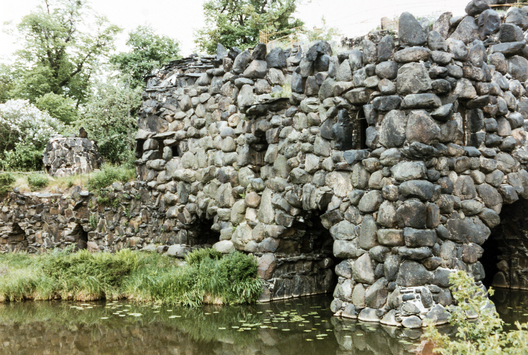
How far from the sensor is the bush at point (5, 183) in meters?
17.2

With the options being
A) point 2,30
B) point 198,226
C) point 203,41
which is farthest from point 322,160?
point 2,30

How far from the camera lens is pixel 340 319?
8531 mm

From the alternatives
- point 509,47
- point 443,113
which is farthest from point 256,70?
point 509,47

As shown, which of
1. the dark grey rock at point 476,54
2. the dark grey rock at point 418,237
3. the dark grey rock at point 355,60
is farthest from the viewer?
the dark grey rock at point 355,60

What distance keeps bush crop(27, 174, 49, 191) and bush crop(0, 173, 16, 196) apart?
2.06ft

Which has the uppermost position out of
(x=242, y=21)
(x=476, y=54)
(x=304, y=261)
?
(x=242, y=21)

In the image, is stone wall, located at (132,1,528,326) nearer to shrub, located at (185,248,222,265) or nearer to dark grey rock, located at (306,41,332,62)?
dark grey rock, located at (306,41,332,62)

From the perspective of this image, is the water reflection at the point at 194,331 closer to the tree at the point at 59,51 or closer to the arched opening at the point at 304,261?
the arched opening at the point at 304,261

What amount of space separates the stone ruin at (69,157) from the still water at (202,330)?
8403 mm

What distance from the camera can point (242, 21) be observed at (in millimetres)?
27422

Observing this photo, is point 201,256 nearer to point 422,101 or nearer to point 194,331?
point 194,331

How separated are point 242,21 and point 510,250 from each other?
2001cm

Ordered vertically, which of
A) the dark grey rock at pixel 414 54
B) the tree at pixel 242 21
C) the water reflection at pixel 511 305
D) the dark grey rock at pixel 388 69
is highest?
the tree at pixel 242 21

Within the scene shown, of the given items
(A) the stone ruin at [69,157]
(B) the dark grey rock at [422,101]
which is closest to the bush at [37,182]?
(A) the stone ruin at [69,157]
